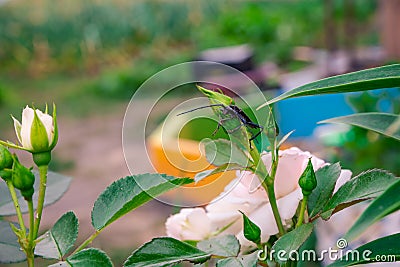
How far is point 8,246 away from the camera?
302 mm

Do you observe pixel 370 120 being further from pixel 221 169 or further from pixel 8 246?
pixel 8 246

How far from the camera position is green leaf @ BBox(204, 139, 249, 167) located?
A: 28cm

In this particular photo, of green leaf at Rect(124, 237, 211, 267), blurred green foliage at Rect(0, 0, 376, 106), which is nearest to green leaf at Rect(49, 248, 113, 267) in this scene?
green leaf at Rect(124, 237, 211, 267)

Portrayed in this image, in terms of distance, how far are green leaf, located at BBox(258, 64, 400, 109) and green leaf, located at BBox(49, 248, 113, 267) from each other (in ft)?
0.31

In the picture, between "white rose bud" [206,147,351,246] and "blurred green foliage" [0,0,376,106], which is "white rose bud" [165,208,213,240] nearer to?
"white rose bud" [206,147,351,246]

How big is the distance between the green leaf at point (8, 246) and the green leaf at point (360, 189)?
0.14 metres

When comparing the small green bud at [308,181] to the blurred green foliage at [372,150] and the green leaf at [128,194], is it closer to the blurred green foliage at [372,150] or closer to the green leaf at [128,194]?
the green leaf at [128,194]

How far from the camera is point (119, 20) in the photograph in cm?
778

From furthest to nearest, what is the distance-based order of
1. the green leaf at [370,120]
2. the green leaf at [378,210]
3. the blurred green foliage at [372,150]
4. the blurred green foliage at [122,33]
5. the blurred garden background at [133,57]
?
the blurred green foliage at [122,33] < the blurred garden background at [133,57] < the blurred green foliage at [372,150] < the green leaf at [370,120] < the green leaf at [378,210]

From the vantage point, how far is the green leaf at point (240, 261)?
0.27 m

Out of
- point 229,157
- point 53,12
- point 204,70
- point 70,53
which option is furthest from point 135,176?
point 53,12

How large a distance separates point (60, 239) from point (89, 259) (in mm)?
33

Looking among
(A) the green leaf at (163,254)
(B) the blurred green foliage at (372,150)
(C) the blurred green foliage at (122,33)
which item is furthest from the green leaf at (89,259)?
(C) the blurred green foliage at (122,33)

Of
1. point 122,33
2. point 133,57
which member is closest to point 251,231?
point 133,57
